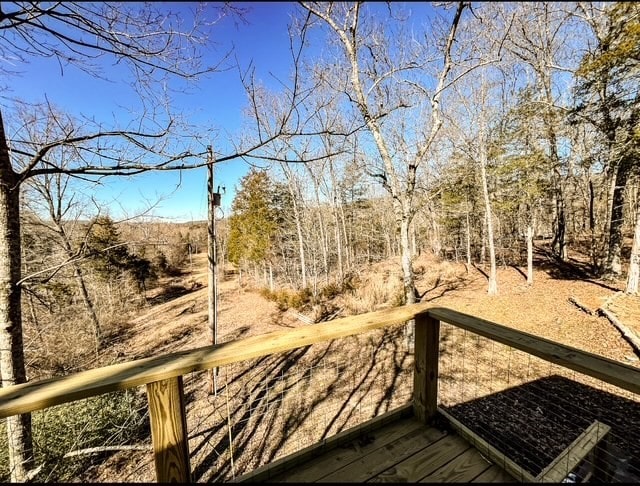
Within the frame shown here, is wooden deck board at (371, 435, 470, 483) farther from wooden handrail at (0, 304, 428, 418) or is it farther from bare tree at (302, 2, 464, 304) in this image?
bare tree at (302, 2, 464, 304)

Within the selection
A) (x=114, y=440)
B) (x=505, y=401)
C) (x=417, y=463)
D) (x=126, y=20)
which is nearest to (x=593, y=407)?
(x=505, y=401)

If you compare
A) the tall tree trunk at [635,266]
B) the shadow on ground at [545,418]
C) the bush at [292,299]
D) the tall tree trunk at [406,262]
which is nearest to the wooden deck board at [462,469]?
the shadow on ground at [545,418]

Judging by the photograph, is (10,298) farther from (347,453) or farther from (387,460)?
(387,460)

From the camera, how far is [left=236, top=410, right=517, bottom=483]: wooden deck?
1.30m

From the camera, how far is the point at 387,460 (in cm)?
139

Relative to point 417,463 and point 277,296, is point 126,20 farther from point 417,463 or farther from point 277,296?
point 277,296

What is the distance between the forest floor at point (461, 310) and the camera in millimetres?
4992

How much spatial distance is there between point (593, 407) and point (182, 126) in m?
5.89

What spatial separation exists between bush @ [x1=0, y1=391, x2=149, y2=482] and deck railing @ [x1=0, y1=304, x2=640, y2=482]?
2.63 m

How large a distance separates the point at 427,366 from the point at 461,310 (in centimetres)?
704

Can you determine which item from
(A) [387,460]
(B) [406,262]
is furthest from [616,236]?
(A) [387,460]

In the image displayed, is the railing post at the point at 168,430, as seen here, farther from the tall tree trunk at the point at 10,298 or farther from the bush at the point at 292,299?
the bush at the point at 292,299

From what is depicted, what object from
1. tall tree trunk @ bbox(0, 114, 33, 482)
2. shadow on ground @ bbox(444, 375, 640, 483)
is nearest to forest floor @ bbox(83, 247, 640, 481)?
shadow on ground @ bbox(444, 375, 640, 483)

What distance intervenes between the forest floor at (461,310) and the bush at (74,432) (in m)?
0.39
